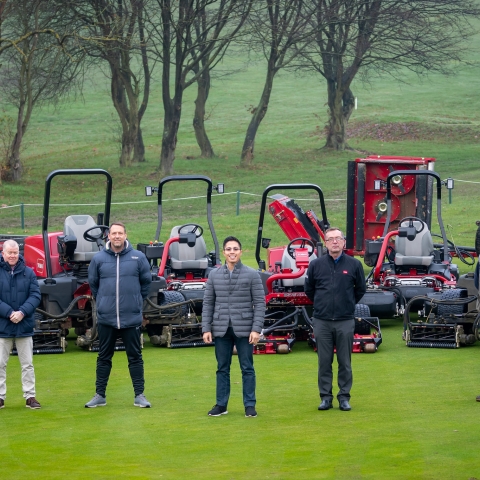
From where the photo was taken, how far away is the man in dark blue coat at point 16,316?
10.0 m

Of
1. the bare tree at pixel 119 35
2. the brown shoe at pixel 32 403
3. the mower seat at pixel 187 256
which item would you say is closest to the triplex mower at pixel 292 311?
the mower seat at pixel 187 256

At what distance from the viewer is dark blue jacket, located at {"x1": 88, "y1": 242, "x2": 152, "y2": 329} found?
984cm

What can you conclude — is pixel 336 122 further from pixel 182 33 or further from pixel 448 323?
pixel 448 323

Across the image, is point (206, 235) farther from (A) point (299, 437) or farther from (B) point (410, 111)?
(B) point (410, 111)

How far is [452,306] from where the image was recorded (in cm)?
1369

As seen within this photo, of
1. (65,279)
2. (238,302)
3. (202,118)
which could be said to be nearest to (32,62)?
(202,118)

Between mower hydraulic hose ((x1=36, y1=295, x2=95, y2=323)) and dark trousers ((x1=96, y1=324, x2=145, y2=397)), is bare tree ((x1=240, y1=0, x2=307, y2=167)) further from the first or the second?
dark trousers ((x1=96, y1=324, x2=145, y2=397))

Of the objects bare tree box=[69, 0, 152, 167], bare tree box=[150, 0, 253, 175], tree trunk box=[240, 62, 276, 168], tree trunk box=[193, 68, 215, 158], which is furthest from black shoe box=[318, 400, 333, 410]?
tree trunk box=[193, 68, 215, 158]

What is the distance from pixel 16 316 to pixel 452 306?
603 centimetres

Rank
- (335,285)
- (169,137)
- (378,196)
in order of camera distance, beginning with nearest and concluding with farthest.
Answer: (335,285) < (378,196) < (169,137)

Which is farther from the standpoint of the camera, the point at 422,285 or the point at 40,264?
the point at 422,285

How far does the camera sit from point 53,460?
827 cm

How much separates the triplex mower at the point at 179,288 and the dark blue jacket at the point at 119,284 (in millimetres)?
3452

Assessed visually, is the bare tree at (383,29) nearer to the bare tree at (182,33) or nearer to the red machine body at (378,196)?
the bare tree at (182,33)
